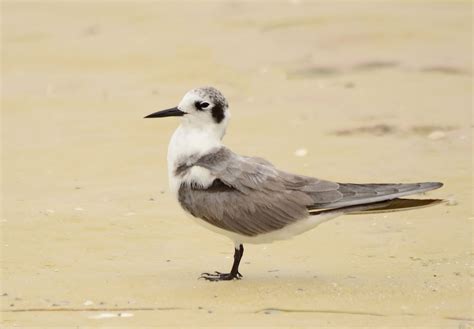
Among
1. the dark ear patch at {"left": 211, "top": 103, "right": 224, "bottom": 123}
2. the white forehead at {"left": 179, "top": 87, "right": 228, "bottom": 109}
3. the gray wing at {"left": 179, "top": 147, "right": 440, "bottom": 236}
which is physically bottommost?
the gray wing at {"left": 179, "top": 147, "right": 440, "bottom": 236}

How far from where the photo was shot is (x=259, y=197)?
610 cm

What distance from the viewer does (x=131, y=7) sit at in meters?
15.3

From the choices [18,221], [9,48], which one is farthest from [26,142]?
[9,48]

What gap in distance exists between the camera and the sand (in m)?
5.79

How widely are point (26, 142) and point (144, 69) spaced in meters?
2.95

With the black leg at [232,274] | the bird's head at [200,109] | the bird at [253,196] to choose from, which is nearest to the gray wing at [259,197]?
the bird at [253,196]

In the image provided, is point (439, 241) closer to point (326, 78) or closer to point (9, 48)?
point (326, 78)

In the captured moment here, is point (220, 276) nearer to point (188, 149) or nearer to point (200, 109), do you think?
point (188, 149)

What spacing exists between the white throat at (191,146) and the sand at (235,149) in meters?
0.54

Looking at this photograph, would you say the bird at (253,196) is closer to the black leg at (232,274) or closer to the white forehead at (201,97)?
the black leg at (232,274)

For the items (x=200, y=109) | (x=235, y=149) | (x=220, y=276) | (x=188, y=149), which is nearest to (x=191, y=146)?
(x=188, y=149)

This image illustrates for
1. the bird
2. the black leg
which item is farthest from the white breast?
the black leg

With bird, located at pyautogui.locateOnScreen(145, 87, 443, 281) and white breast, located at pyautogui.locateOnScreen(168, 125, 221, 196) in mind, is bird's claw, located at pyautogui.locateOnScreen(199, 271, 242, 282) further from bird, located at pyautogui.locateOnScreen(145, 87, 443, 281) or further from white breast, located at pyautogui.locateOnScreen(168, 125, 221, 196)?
white breast, located at pyautogui.locateOnScreen(168, 125, 221, 196)

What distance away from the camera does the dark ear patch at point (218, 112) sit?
641 cm
